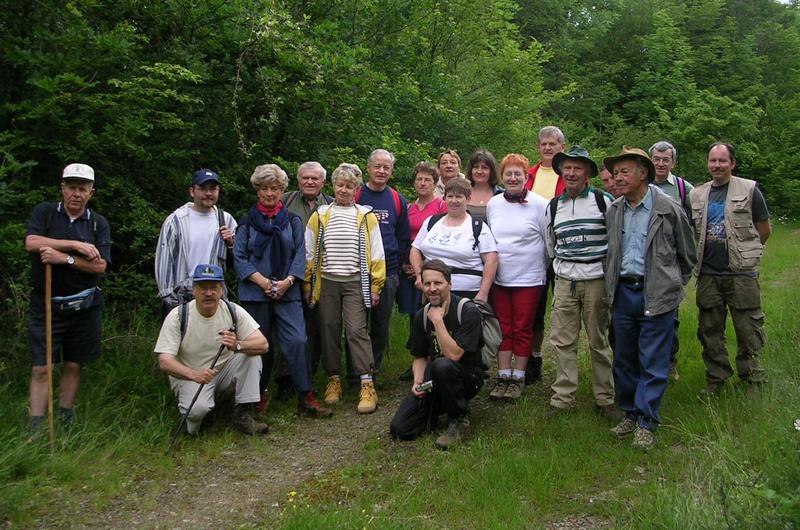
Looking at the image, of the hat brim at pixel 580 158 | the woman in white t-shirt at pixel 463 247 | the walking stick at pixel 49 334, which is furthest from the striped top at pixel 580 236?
the walking stick at pixel 49 334

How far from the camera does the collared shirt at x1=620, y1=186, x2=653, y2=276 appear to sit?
188 inches

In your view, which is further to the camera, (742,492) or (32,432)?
(32,432)

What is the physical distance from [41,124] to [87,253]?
5.52ft

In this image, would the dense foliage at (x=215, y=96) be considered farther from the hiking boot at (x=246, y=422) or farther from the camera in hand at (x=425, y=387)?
the camera in hand at (x=425, y=387)

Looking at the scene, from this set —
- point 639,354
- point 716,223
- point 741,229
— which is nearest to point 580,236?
point 639,354

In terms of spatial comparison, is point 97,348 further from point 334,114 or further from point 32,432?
point 334,114

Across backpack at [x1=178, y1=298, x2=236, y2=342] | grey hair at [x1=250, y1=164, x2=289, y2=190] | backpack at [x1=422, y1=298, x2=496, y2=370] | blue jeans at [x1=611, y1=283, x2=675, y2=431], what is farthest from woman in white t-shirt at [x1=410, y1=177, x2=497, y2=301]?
backpack at [x1=178, y1=298, x2=236, y2=342]

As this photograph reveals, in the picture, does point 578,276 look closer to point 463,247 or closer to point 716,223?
point 463,247

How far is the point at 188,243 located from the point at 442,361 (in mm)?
2323

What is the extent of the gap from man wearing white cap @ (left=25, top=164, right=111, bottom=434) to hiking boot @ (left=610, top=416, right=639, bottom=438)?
3945 millimetres

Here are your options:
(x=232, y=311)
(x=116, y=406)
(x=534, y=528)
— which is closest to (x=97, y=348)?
(x=116, y=406)

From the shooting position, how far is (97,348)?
17.0ft

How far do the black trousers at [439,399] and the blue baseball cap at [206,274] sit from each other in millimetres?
1745

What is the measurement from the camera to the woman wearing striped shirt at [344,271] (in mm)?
5965
